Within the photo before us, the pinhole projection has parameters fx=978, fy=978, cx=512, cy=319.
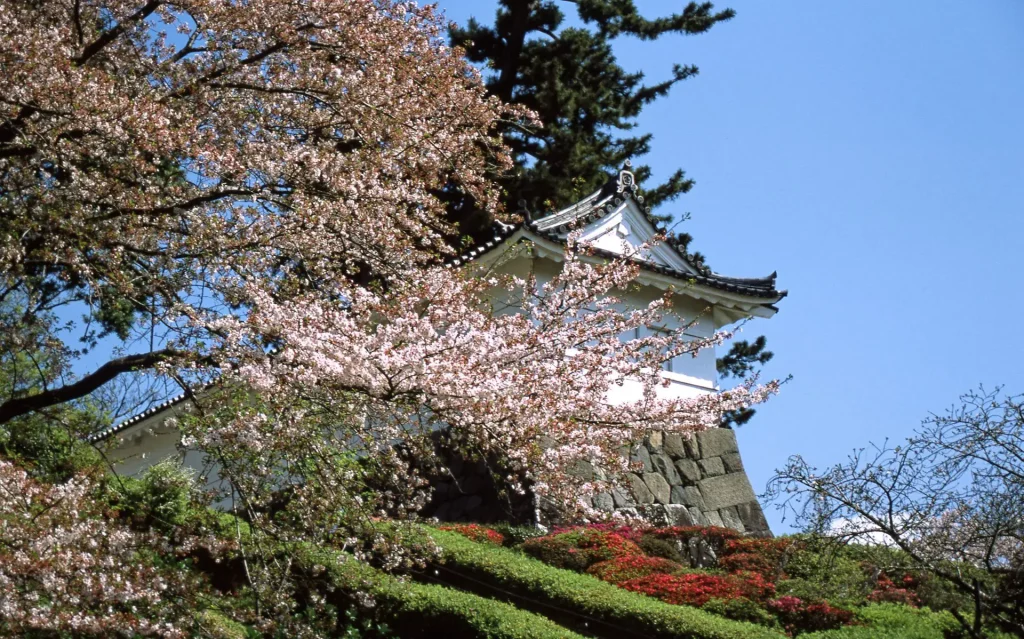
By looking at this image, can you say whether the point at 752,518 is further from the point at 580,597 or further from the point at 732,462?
the point at 580,597

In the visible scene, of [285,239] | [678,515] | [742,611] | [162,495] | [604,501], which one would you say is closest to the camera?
[285,239]

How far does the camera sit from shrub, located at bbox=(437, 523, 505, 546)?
1288 centimetres

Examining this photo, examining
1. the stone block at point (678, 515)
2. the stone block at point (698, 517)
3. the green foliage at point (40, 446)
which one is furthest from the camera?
the stone block at point (698, 517)

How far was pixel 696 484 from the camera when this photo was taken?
640 inches

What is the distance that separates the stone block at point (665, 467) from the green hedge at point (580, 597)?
14.0 feet

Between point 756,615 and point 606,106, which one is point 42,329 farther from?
point 606,106

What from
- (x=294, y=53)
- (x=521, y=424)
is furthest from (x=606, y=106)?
(x=521, y=424)

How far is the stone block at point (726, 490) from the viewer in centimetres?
1628

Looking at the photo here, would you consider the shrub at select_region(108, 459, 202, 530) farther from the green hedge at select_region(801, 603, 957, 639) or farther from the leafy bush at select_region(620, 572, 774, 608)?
the green hedge at select_region(801, 603, 957, 639)

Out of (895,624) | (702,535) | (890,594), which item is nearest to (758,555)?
(702,535)

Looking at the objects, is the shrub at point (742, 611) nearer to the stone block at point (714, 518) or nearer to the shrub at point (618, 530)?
the shrub at point (618, 530)

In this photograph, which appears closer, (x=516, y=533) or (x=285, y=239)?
(x=285, y=239)

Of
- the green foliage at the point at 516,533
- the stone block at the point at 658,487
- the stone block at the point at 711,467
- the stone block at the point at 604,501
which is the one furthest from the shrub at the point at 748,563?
the stone block at the point at 711,467

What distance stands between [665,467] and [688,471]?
455 millimetres
